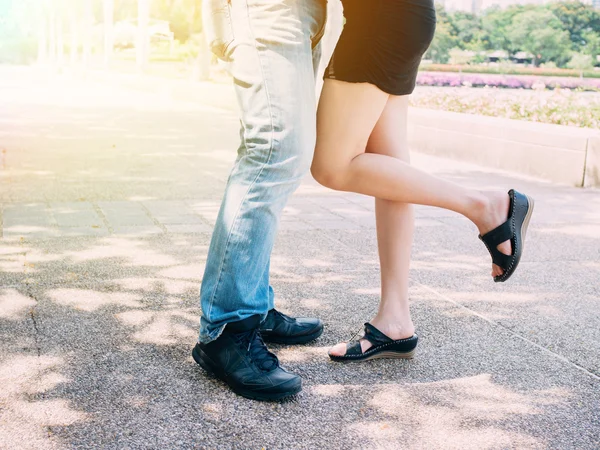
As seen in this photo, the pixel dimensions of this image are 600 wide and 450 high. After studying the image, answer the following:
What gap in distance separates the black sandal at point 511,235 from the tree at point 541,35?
4001 centimetres

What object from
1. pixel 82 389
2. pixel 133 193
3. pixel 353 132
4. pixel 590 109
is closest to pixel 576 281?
Result: pixel 353 132

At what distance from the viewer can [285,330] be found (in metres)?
2.87

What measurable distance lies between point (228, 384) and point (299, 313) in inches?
34.1

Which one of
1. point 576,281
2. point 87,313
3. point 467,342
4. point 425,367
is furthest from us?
point 576,281

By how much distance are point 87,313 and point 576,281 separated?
226cm

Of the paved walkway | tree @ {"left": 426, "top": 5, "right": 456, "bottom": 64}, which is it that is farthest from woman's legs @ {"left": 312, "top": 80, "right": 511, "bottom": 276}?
tree @ {"left": 426, "top": 5, "right": 456, "bottom": 64}

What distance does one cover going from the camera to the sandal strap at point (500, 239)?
8.66ft

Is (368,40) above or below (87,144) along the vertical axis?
above

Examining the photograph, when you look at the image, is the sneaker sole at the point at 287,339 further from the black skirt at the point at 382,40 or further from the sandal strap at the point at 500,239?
the black skirt at the point at 382,40

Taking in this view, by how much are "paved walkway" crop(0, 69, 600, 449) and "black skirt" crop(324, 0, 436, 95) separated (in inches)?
37.2

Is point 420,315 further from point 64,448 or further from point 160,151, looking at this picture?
point 160,151

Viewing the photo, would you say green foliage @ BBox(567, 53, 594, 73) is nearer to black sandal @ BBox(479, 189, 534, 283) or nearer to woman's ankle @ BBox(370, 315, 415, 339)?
black sandal @ BBox(479, 189, 534, 283)

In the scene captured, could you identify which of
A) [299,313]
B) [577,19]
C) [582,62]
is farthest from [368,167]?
[577,19]

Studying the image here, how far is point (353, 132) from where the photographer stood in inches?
99.0
